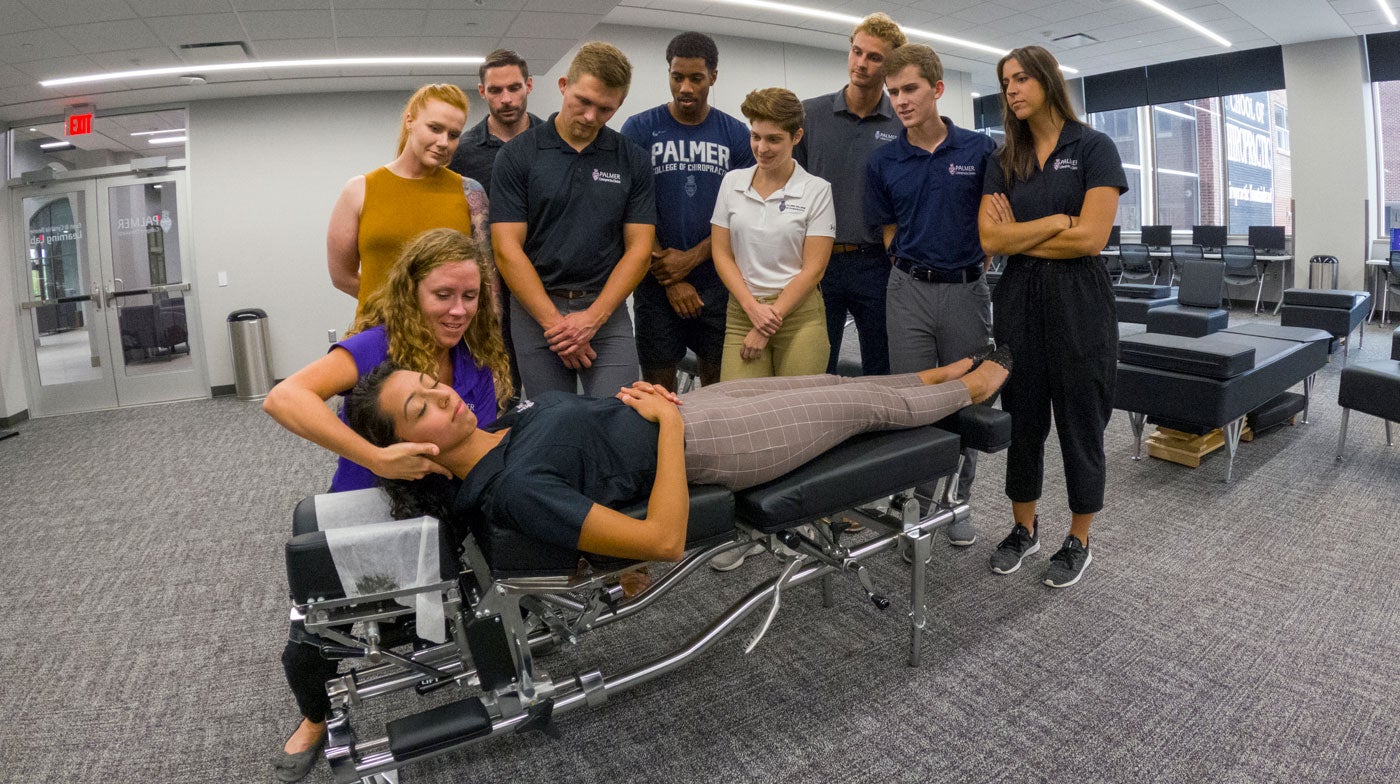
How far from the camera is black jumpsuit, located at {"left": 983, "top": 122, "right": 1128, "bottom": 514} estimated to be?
214cm

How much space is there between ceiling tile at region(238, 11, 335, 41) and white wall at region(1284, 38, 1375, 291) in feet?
30.3

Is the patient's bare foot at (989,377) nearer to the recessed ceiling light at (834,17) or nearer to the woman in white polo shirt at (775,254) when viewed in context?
the woman in white polo shirt at (775,254)

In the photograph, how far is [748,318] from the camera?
238cm

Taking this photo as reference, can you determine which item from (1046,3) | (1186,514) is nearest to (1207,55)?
(1046,3)

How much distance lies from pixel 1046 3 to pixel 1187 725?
6747 millimetres

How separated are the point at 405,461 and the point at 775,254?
4.29ft

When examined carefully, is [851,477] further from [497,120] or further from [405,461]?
[497,120]

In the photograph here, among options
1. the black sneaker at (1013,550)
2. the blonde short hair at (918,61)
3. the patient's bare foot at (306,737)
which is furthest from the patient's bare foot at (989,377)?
the patient's bare foot at (306,737)

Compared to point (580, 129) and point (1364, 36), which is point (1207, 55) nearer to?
point (1364, 36)

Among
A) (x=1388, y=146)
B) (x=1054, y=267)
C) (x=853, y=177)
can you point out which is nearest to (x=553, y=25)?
(x=853, y=177)

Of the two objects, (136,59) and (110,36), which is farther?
(136,59)

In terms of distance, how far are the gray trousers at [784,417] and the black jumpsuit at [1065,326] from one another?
0.35m

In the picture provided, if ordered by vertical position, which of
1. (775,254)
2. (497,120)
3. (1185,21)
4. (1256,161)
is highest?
(1185,21)

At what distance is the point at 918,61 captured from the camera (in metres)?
2.14
